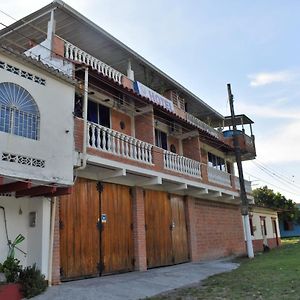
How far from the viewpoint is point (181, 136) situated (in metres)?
17.8

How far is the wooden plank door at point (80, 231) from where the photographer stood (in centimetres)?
1050

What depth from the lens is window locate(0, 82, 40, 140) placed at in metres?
7.97

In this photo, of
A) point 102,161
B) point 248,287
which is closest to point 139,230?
point 102,161

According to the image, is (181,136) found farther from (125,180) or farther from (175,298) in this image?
(175,298)

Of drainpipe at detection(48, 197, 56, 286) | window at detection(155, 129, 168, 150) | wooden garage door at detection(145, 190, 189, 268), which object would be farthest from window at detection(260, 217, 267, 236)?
drainpipe at detection(48, 197, 56, 286)

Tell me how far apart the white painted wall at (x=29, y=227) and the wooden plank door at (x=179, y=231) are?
23.4 feet

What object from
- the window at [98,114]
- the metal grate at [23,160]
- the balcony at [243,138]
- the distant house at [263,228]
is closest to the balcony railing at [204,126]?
the balcony at [243,138]

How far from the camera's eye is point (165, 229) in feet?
49.3

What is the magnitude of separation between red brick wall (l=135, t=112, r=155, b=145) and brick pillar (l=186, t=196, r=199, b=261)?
4215mm

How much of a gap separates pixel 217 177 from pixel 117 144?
8.42 meters

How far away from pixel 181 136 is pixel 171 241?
4964mm

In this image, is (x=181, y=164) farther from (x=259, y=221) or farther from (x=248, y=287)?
(x=259, y=221)

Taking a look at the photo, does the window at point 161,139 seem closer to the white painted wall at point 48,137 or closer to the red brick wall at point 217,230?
the red brick wall at point 217,230

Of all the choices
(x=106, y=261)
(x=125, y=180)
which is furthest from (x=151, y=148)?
(x=106, y=261)
